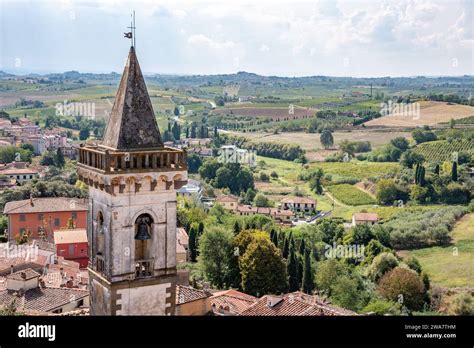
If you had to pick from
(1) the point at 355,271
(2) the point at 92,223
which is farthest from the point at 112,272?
(1) the point at 355,271

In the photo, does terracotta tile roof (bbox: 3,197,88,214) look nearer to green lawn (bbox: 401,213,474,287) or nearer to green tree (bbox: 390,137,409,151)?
green lawn (bbox: 401,213,474,287)

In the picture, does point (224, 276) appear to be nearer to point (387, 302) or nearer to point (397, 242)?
point (387, 302)

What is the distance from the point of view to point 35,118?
70.6m

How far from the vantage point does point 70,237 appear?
85.5 feet

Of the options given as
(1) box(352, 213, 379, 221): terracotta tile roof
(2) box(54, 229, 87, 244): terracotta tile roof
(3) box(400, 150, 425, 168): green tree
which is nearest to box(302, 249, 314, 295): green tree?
(2) box(54, 229, 87, 244): terracotta tile roof

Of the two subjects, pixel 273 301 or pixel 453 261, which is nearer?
pixel 273 301

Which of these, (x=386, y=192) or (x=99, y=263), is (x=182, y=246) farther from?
(x=386, y=192)

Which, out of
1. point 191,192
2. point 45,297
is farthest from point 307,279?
point 191,192

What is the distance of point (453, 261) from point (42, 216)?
21.0 metres

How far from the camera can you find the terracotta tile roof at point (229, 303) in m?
18.0

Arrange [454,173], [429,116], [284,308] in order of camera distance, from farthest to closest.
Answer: [429,116] < [454,173] < [284,308]

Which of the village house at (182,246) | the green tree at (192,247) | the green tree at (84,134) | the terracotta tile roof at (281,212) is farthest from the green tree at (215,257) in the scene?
the green tree at (84,134)
